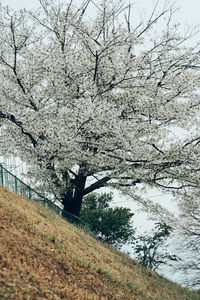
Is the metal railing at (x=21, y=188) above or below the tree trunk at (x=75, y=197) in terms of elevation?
below

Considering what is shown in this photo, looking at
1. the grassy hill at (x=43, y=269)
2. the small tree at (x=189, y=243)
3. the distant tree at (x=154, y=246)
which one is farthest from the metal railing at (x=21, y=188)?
the small tree at (x=189, y=243)

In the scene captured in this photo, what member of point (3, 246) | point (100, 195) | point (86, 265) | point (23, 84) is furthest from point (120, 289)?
point (100, 195)

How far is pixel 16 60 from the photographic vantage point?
49.4 feet

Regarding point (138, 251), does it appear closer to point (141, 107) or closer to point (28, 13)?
point (141, 107)

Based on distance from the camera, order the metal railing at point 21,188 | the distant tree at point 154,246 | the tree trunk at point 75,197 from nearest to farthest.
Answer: the metal railing at point 21,188, the tree trunk at point 75,197, the distant tree at point 154,246

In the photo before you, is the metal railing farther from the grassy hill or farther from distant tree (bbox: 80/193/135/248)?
distant tree (bbox: 80/193/135/248)

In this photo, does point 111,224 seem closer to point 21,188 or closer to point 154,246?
point 154,246

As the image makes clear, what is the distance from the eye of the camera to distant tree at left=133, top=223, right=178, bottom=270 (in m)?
20.0

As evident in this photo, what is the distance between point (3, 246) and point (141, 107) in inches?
395

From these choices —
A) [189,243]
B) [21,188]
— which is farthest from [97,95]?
[189,243]

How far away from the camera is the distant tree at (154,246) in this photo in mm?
19969

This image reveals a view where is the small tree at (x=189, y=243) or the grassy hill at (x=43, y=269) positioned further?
the small tree at (x=189, y=243)

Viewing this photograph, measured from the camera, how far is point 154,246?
20.3m

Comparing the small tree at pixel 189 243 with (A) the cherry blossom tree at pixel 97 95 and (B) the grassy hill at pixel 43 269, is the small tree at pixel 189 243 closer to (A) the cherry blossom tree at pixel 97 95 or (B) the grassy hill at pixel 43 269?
(A) the cherry blossom tree at pixel 97 95
